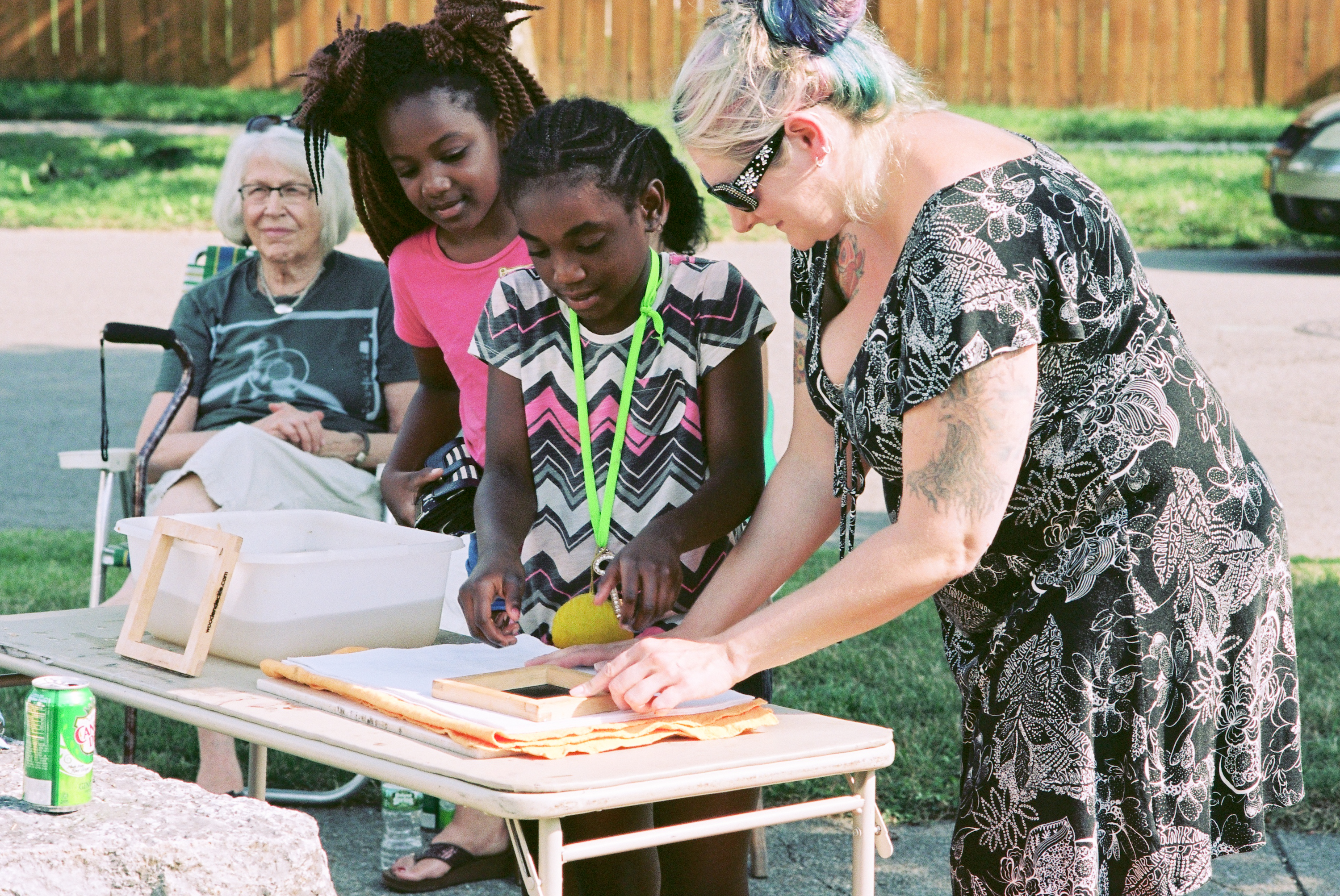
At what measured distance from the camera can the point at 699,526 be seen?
2.45m

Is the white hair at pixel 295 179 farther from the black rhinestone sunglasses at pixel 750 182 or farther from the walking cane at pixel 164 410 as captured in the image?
the black rhinestone sunglasses at pixel 750 182

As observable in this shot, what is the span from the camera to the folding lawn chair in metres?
3.74

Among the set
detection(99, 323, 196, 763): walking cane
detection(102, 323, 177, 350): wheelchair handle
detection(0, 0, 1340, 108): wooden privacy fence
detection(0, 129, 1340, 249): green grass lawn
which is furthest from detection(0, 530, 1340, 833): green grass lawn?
detection(0, 0, 1340, 108): wooden privacy fence

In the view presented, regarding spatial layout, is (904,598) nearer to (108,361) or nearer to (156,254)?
(108,361)

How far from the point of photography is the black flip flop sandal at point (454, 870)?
10.8 ft

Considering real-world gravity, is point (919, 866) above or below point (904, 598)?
below

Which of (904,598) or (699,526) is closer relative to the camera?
(904,598)

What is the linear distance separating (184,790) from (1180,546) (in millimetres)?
1314

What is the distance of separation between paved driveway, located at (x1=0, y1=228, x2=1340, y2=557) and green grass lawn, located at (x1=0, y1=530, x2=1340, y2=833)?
1318 millimetres

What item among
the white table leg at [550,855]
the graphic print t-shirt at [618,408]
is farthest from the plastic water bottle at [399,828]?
the white table leg at [550,855]

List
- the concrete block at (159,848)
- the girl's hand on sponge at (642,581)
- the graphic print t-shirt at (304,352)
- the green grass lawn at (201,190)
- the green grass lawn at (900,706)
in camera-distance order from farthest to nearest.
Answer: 1. the green grass lawn at (201,190)
2. the graphic print t-shirt at (304,352)
3. the green grass lawn at (900,706)
4. the girl's hand on sponge at (642,581)
5. the concrete block at (159,848)

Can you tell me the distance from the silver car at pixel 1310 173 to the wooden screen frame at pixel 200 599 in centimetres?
1035

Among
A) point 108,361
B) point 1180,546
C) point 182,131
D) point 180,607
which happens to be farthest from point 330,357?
point 182,131

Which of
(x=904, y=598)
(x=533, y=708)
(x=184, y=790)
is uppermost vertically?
(x=904, y=598)
